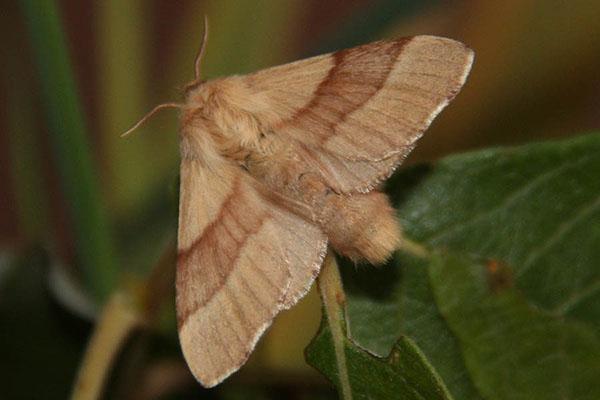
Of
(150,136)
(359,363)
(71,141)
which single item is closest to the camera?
(359,363)

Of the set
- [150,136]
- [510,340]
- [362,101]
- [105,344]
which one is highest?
[362,101]

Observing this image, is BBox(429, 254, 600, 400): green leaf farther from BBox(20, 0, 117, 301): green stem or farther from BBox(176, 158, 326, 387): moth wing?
BBox(20, 0, 117, 301): green stem

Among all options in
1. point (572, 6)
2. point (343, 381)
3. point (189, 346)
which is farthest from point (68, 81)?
point (572, 6)

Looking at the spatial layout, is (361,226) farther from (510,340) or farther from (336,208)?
(510,340)

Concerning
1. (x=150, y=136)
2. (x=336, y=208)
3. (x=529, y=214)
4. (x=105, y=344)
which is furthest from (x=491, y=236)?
(x=150, y=136)

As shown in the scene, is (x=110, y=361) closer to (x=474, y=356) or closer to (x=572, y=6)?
(x=474, y=356)

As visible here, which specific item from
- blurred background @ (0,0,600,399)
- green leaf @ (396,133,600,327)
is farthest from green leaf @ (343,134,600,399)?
blurred background @ (0,0,600,399)
